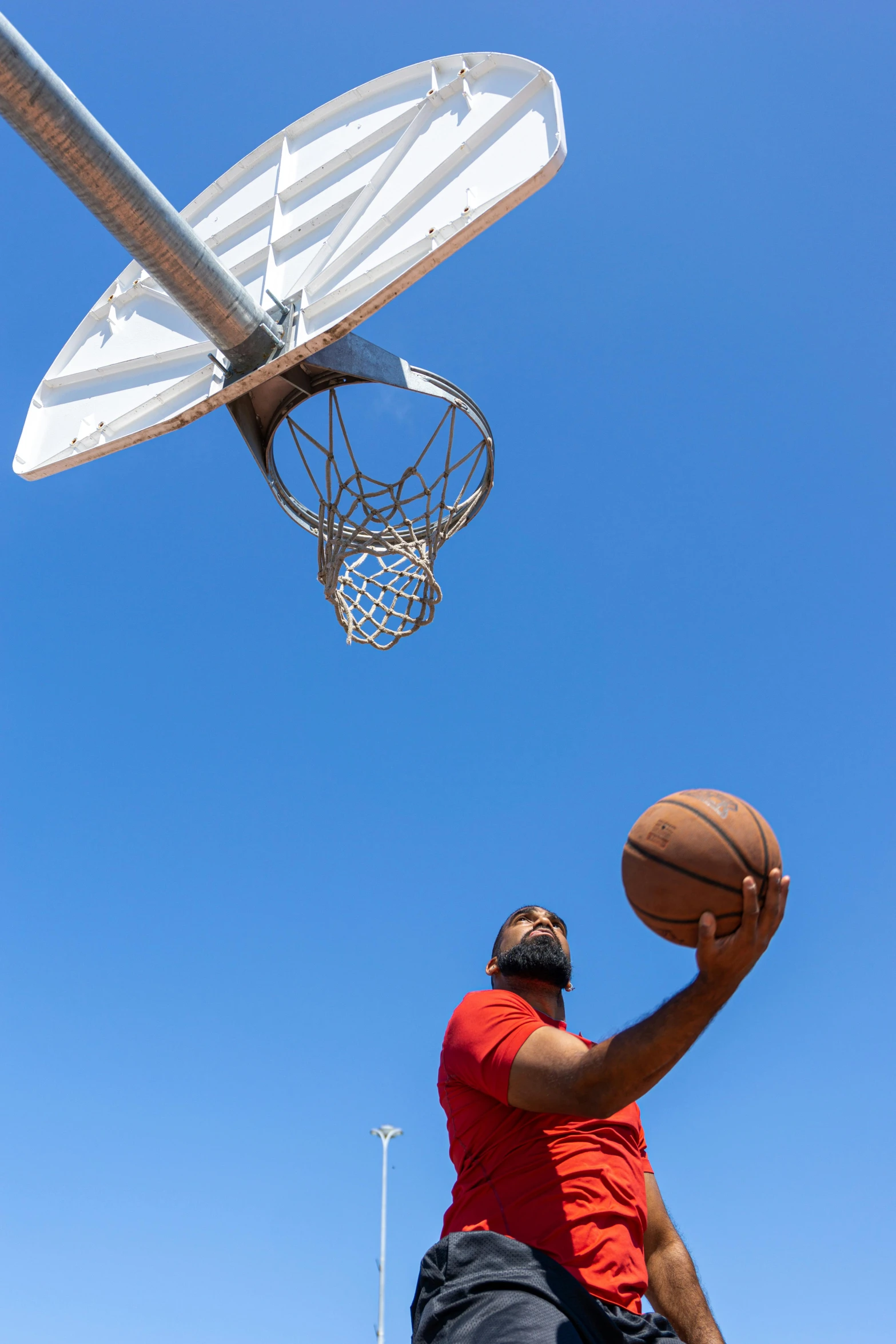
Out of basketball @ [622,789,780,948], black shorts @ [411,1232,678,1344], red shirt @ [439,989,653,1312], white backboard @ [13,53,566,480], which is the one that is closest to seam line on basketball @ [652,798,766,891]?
basketball @ [622,789,780,948]

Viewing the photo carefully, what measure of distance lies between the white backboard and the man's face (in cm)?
339

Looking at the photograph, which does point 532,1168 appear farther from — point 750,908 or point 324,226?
point 324,226

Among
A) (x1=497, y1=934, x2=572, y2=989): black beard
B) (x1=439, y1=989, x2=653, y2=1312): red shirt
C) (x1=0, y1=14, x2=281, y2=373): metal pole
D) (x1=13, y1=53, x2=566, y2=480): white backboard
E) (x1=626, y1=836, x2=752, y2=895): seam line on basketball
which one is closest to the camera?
(x1=626, y1=836, x2=752, y2=895): seam line on basketball

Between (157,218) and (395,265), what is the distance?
51.3 inches

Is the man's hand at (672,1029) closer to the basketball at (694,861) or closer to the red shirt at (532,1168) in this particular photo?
the basketball at (694,861)

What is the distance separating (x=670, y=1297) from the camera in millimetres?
A: 4082

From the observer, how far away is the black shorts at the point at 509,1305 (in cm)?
305

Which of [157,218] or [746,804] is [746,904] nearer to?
[746,804]

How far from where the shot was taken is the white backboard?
6.02m

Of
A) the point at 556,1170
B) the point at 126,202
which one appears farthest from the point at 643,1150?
the point at 126,202

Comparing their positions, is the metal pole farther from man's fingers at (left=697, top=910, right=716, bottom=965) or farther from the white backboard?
man's fingers at (left=697, top=910, right=716, bottom=965)

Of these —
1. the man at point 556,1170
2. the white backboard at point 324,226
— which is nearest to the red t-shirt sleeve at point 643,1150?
the man at point 556,1170

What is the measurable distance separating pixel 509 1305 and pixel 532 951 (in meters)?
1.33

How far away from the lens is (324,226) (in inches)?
285
